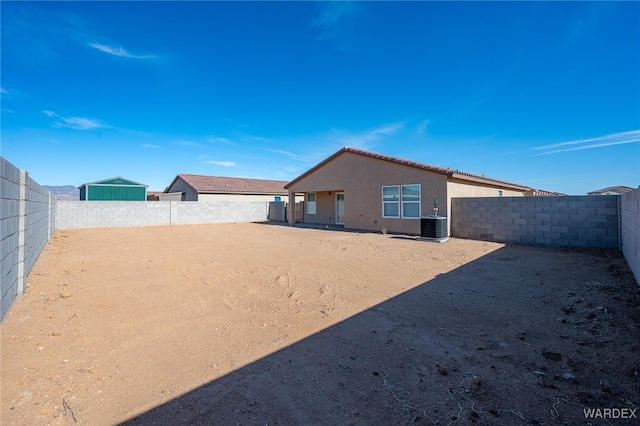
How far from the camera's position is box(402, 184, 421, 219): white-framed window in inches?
540

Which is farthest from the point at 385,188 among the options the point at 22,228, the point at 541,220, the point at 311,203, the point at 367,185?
the point at 22,228

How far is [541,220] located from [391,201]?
19.9 ft

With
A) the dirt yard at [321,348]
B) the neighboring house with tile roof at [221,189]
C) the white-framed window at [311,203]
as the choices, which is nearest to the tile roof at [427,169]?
the white-framed window at [311,203]

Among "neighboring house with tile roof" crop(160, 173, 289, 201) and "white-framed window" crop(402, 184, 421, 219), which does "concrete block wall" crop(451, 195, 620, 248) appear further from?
"neighboring house with tile roof" crop(160, 173, 289, 201)

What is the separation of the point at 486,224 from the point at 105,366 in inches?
496

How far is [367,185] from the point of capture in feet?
52.3

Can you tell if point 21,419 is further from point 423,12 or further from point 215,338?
point 423,12

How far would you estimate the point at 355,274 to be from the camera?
680 cm

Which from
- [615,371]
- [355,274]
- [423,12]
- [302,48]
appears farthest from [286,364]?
[302,48]

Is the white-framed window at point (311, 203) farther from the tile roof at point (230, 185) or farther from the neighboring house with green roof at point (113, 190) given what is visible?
the neighboring house with green roof at point (113, 190)

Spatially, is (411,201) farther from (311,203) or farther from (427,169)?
(311,203)

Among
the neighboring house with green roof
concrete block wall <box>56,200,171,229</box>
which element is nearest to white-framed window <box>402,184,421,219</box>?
concrete block wall <box>56,200,171,229</box>

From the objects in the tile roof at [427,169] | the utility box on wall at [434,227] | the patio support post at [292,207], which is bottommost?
the utility box on wall at [434,227]

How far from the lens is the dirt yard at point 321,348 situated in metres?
2.36
